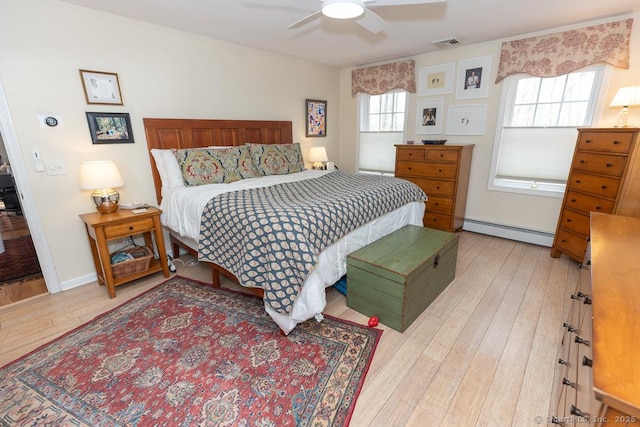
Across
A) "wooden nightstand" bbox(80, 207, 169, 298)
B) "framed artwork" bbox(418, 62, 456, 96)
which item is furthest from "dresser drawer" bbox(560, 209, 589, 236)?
"wooden nightstand" bbox(80, 207, 169, 298)

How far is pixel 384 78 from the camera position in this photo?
13.6 ft

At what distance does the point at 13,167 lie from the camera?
2.20 meters

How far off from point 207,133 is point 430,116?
2918mm

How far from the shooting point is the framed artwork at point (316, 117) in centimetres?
434

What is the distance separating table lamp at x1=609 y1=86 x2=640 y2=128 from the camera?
94.7 inches

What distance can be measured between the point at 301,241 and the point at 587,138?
284 cm

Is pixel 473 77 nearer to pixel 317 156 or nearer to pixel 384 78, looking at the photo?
pixel 384 78

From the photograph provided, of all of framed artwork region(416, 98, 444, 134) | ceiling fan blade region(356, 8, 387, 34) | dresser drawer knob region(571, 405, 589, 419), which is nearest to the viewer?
dresser drawer knob region(571, 405, 589, 419)

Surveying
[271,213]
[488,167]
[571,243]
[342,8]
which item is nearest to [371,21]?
[342,8]

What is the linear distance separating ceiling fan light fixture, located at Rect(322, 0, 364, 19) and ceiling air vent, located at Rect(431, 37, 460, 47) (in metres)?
1.89

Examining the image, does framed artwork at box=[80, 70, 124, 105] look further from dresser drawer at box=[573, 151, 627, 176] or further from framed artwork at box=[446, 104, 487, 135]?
dresser drawer at box=[573, 151, 627, 176]

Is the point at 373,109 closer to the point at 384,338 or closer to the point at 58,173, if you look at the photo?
the point at 384,338

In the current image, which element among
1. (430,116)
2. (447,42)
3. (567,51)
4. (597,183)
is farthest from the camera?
(430,116)

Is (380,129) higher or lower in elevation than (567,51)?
lower
